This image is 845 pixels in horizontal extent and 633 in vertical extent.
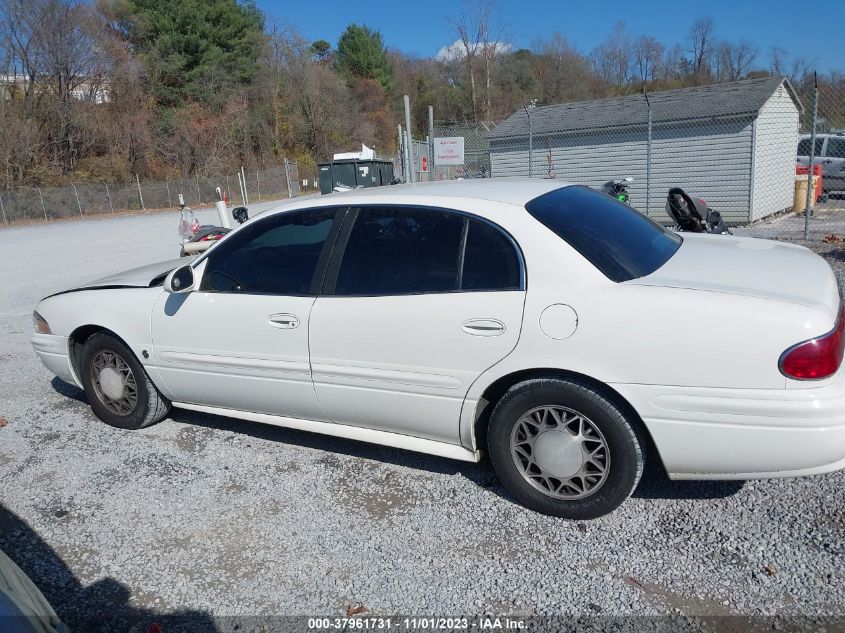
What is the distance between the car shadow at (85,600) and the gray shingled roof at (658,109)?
1413cm

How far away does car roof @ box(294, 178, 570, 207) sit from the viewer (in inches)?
132

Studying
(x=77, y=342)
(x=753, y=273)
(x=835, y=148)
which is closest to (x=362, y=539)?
(x=753, y=273)

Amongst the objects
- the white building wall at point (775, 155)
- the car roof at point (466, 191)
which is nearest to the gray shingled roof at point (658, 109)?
the white building wall at point (775, 155)

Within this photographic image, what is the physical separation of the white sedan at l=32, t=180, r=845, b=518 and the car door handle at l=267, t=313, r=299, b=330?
0.4 inches

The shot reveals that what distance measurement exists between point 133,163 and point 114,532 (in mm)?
41978

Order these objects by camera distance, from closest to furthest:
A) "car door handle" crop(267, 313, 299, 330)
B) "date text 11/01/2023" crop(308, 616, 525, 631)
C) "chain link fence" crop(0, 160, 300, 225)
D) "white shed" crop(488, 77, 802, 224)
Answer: "date text 11/01/2023" crop(308, 616, 525, 631) < "car door handle" crop(267, 313, 299, 330) < "white shed" crop(488, 77, 802, 224) < "chain link fence" crop(0, 160, 300, 225)

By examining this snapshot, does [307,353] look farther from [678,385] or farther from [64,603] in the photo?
[678,385]

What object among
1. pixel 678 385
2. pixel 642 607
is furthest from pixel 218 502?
pixel 678 385

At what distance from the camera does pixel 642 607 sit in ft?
8.28

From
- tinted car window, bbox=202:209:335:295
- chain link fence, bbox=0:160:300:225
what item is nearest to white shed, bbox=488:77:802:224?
tinted car window, bbox=202:209:335:295

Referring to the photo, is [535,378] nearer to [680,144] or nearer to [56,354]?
[56,354]

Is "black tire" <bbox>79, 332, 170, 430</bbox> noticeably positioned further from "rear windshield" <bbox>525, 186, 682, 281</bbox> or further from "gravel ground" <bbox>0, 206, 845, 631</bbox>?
"rear windshield" <bbox>525, 186, 682, 281</bbox>

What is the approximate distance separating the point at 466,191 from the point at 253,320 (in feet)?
4.55

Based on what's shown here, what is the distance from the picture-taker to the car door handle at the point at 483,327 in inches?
117
